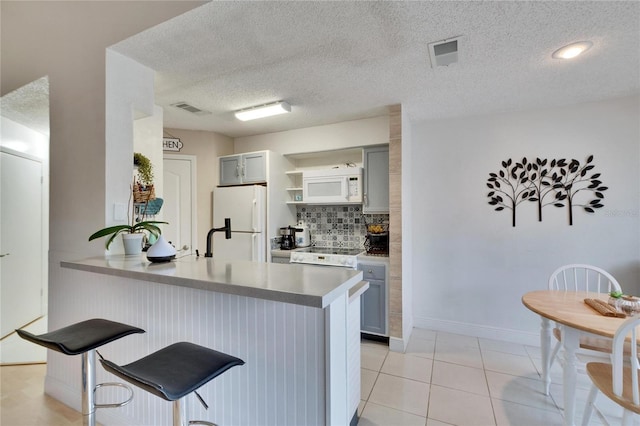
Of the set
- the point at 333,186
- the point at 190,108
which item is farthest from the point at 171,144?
the point at 333,186

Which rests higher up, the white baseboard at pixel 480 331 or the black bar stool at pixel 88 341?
the black bar stool at pixel 88 341

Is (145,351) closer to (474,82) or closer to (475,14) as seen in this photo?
(475,14)

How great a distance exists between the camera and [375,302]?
2979 mm

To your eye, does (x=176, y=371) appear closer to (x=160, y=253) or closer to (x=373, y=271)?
(x=160, y=253)

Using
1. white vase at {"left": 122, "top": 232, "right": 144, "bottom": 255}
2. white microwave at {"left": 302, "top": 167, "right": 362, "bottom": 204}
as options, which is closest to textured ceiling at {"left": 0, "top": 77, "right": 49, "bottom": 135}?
white vase at {"left": 122, "top": 232, "right": 144, "bottom": 255}

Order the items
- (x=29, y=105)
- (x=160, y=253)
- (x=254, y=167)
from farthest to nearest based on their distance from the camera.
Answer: (x=254, y=167) → (x=29, y=105) → (x=160, y=253)

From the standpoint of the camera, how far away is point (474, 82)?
236 cm

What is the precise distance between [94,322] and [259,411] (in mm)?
923

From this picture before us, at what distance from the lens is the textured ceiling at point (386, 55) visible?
5.02 feet

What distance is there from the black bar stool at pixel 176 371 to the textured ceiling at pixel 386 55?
1.64 metres

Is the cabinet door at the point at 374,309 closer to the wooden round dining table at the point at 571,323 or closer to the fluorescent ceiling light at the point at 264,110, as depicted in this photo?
the wooden round dining table at the point at 571,323

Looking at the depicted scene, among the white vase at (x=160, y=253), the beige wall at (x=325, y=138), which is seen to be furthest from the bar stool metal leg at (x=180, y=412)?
the beige wall at (x=325, y=138)

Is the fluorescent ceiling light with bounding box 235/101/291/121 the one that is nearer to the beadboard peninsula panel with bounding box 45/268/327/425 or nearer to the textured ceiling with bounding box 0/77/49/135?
the textured ceiling with bounding box 0/77/49/135

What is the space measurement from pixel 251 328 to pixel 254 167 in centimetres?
254
